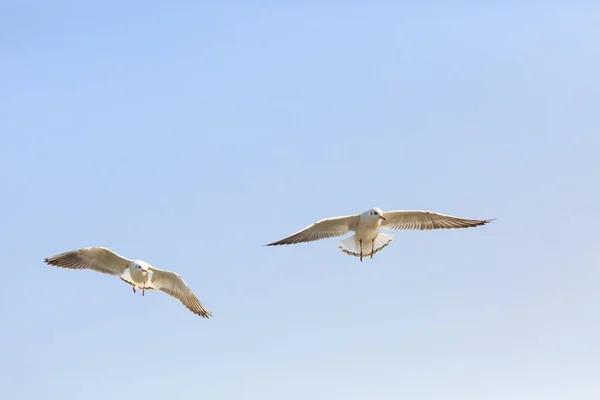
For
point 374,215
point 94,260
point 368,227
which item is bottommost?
point 94,260

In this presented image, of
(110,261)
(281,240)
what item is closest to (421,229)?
(281,240)

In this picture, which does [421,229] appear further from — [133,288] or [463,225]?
[133,288]

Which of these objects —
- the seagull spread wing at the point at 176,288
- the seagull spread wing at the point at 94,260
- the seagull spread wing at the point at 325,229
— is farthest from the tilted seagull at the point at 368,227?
the seagull spread wing at the point at 94,260

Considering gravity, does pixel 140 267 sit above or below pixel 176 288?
above

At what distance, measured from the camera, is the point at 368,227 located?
19.0 metres

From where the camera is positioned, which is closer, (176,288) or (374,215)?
(374,215)

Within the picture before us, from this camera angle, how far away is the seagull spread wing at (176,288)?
65.7 ft

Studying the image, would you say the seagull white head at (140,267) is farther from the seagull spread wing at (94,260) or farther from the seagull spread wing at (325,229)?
the seagull spread wing at (325,229)

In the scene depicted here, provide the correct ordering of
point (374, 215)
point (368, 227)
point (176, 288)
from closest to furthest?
1. point (374, 215)
2. point (368, 227)
3. point (176, 288)

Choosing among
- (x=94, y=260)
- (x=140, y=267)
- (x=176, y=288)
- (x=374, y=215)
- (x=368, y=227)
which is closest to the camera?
(x=374, y=215)

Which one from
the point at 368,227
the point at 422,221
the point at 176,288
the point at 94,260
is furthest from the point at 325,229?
the point at 94,260

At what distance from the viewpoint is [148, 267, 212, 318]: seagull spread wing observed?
20016 mm

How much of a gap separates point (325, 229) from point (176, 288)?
4153mm

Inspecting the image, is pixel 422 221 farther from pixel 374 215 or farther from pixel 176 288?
pixel 176 288
